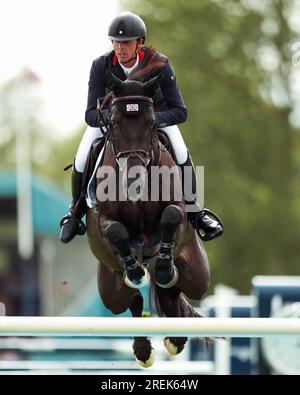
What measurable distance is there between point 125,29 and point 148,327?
2.03 metres

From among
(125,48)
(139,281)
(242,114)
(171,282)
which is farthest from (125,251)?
(242,114)

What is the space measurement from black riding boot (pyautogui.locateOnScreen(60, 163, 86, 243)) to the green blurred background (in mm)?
16482

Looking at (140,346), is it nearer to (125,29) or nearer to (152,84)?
(152,84)

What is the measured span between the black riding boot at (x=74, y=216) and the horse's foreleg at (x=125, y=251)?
0.55 metres

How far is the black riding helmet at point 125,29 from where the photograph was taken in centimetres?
655

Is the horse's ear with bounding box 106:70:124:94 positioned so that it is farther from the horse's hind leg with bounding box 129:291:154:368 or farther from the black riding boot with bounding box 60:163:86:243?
the horse's hind leg with bounding box 129:291:154:368

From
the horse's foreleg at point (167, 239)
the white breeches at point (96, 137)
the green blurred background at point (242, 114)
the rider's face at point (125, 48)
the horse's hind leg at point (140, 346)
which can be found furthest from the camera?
the green blurred background at point (242, 114)

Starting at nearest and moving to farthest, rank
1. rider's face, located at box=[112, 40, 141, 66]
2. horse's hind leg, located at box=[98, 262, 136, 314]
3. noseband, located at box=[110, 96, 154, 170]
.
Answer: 1. noseband, located at box=[110, 96, 154, 170]
2. rider's face, located at box=[112, 40, 141, 66]
3. horse's hind leg, located at box=[98, 262, 136, 314]

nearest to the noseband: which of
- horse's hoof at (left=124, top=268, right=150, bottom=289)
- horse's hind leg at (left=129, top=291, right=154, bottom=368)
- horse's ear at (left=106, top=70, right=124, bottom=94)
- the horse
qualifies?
the horse

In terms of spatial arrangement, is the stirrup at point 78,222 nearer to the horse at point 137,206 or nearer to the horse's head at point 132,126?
the horse at point 137,206

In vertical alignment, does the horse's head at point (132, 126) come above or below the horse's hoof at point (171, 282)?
above

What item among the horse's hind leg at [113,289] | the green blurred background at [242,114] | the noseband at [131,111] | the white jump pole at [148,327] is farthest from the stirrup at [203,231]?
the green blurred background at [242,114]

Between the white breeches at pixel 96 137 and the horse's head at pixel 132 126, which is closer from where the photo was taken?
the horse's head at pixel 132 126

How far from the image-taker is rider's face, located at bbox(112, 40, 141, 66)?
6602 mm
